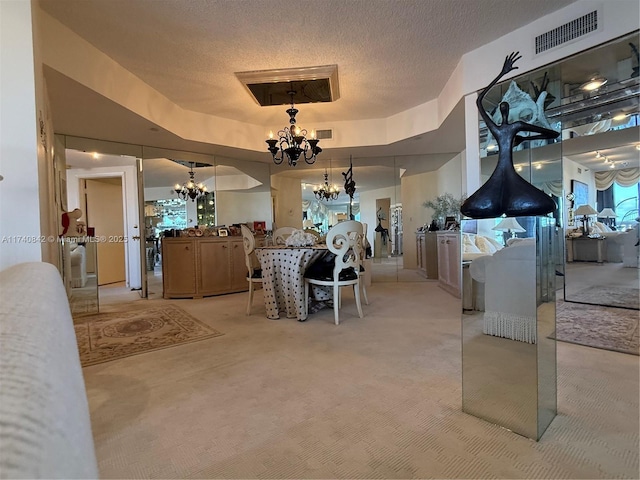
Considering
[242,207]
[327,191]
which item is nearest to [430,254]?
[327,191]

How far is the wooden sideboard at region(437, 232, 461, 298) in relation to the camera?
14.6ft

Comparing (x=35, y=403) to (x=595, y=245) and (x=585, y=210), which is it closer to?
(x=585, y=210)

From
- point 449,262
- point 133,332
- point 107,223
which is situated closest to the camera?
point 133,332

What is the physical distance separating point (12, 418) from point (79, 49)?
362cm

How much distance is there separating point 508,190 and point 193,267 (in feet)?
14.6

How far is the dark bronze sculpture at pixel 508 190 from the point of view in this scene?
59.2 inches

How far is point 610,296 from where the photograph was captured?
373 cm

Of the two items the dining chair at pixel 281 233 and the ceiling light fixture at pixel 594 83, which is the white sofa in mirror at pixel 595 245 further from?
the dining chair at pixel 281 233

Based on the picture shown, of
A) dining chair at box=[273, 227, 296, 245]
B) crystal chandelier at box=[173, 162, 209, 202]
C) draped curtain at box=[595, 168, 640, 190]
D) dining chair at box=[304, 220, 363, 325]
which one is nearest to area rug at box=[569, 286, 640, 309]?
draped curtain at box=[595, 168, 640, 190]

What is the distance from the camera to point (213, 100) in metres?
4.19

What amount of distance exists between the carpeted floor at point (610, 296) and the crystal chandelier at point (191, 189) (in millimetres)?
5726

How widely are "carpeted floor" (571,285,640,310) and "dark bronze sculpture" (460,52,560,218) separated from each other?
121 inches

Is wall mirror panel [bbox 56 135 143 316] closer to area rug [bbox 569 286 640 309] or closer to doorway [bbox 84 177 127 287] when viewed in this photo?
doorway [bbox 84 177 127 287]

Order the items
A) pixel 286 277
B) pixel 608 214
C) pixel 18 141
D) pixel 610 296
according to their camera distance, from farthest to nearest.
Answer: pixel 610 296, pixel 608 214, pixel 286 277, pixel 18 141
